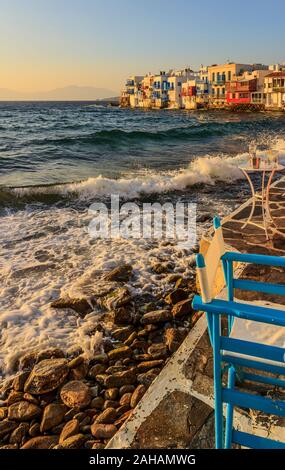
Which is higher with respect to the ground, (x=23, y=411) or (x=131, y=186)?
(x=131, y=186)

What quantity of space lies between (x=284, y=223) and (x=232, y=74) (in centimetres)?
8512

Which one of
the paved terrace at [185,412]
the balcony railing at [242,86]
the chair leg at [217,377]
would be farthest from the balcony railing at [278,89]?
the chair leg at [217,377]

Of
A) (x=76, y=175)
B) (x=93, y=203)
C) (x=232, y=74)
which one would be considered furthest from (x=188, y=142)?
(x=232, y=74)

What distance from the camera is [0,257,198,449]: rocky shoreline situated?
10.9 ft

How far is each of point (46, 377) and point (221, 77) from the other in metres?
90.6

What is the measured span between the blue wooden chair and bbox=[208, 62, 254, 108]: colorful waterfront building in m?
86.0

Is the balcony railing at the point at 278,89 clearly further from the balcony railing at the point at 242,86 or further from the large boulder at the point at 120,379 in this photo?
the large boulder at the point at 120,379

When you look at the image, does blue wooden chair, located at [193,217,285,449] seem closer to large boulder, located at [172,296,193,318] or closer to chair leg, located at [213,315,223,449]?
chair leg, located at [213,315,223,449]

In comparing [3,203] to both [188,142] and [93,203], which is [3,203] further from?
[188,142]

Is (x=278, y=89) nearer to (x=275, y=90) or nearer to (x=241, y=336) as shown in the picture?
(x=275, y=90)

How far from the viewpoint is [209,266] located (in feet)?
5.84

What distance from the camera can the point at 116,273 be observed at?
622 cm

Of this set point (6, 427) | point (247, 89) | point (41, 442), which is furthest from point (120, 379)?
point (247, 89)

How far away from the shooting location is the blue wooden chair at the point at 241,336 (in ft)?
5.23
